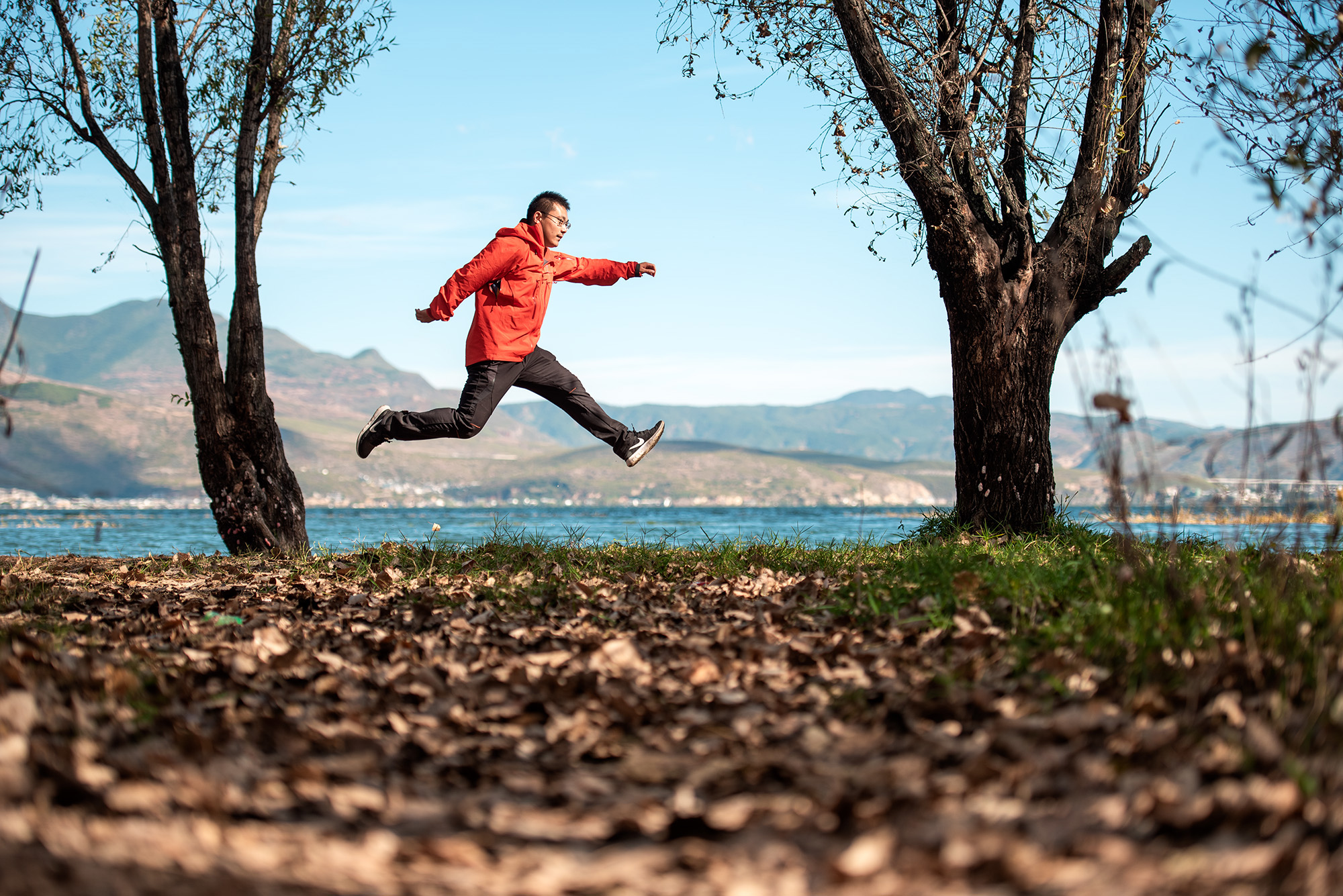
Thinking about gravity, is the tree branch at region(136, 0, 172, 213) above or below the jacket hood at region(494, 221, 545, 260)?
above

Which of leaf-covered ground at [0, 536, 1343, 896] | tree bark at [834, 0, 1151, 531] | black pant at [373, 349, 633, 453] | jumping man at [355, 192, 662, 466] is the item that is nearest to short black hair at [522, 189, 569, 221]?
jumping man at [355, 192, 662, 466]

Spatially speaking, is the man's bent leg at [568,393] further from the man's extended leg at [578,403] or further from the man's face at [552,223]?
the man's face at [552,223]

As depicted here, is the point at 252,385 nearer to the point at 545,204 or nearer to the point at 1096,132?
the point at 545,204

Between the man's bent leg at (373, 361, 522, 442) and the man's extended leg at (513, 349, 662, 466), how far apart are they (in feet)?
0.75

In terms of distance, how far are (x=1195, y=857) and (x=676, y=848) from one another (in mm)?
1244

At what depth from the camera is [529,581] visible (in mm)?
6371

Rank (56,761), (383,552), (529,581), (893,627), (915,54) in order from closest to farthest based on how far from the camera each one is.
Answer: (56,761) < (893,627) < (529,581) < (383,552) < (915,54)

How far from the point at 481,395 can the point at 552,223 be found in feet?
5.54

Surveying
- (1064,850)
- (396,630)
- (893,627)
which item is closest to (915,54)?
(893,627)

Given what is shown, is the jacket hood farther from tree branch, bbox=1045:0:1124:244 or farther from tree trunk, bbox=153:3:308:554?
tree branch, bbox=1045:0:1124:244

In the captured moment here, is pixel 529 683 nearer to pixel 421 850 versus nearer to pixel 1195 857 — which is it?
pixel 421 850

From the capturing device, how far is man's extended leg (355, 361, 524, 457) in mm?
8273

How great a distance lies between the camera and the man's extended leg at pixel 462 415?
8.27 meters

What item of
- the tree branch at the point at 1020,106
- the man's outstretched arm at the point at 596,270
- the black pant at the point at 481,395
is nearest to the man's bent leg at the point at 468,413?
the black pant at the point at 481,395
